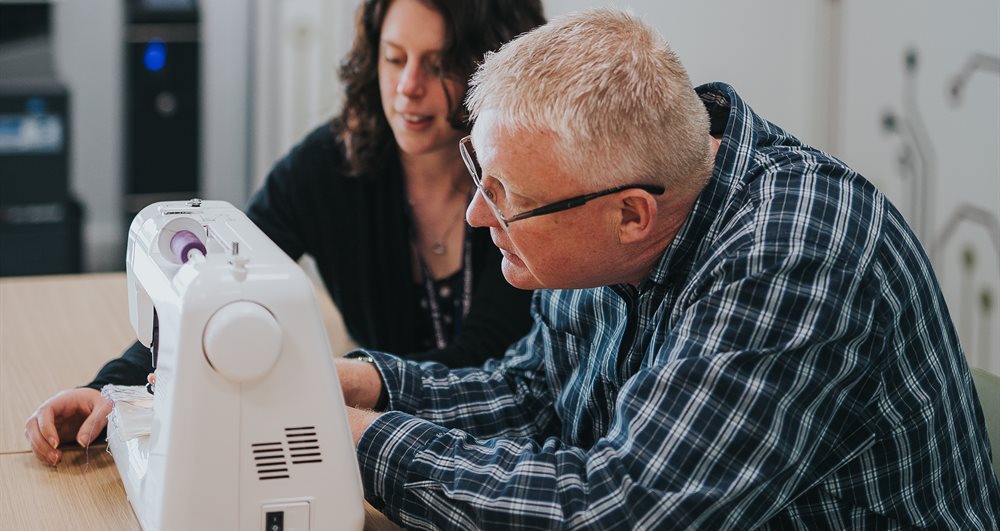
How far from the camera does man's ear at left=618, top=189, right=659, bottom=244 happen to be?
3.90 feet

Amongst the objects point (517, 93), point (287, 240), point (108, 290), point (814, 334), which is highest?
point (517, 93)

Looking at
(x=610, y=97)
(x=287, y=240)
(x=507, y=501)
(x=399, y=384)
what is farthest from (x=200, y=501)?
(x=287, y=240)

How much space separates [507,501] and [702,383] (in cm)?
21

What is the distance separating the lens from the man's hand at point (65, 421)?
1400 mm

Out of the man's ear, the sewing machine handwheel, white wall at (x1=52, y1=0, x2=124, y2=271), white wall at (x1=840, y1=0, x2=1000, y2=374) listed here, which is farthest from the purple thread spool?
white wall at (x1=52, y1=0, x2=124, y2=271)

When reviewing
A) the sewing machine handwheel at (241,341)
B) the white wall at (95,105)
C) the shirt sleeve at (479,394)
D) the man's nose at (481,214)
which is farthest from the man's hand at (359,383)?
the white wall at (95,105)

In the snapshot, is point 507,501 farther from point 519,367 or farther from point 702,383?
point 519,367

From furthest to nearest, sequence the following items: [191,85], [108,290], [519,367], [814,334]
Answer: [191,85], [108,290], [519,367], [814,334]

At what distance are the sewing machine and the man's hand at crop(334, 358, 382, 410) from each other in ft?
1.09

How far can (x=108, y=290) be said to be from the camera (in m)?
2.22

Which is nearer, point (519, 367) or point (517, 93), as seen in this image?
Result: point (517, 93)

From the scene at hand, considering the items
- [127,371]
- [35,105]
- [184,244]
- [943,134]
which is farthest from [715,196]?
[35,105]

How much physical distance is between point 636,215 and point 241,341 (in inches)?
16.7

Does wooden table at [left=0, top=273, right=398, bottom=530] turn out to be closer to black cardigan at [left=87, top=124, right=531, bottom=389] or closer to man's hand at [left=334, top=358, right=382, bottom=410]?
black cardigan at [left=87, top=124, right=531, bottom=389]
